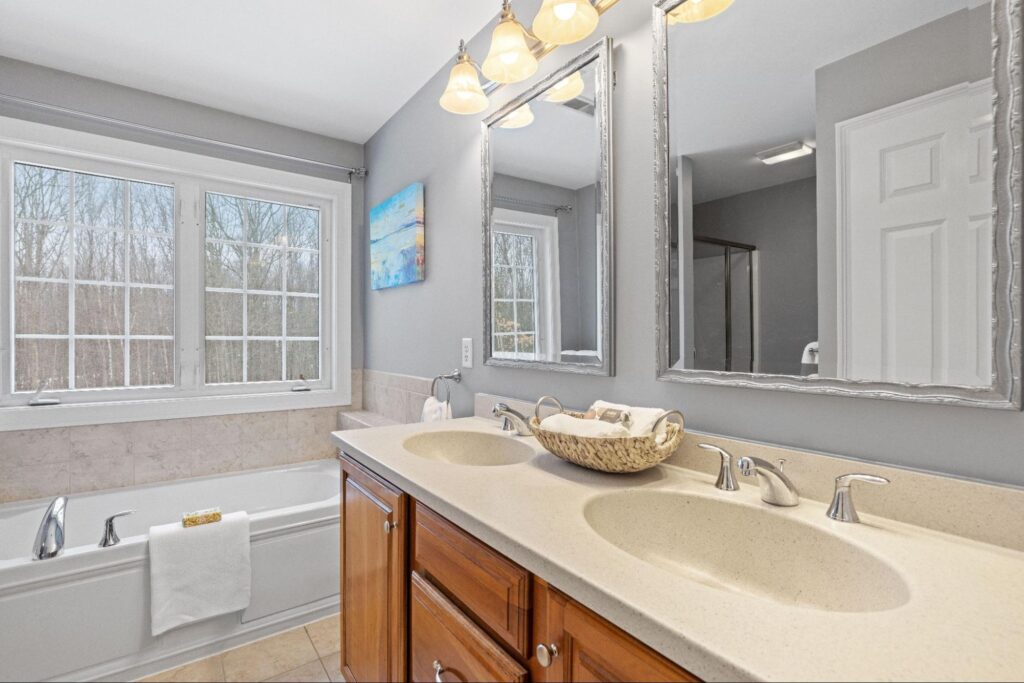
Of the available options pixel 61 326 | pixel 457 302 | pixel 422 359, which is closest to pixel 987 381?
pixel 457 302

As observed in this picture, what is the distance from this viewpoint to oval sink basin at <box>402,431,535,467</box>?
4.84 feet

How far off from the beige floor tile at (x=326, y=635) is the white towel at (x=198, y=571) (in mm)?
308

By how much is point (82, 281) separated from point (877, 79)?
314 cm

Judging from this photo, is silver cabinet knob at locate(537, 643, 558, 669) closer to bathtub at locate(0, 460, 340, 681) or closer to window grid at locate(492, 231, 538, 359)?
window grid at locate(492, 231, 538, 359)

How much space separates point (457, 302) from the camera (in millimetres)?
2084

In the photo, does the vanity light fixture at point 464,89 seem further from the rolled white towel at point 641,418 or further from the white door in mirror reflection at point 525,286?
the rolled white towel at point 641,418

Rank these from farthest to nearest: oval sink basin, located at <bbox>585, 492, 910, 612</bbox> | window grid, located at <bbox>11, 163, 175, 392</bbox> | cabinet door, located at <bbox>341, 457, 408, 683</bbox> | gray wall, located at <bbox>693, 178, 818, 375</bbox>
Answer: window grid, located at <bbox>11, 163, 175, 392</bbox> < cabinet door, located at <bbox>341, 457, 408, 683</bbox> < gray wall, located at <bbox>693, 178, 818, 375</bbox> < oval sink basin, located at <bbox>585, 492, 910, 612</bbox>

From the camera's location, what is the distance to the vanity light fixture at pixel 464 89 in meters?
1.59

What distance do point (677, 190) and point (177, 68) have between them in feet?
7.83

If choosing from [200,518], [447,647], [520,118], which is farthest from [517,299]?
[200,518]

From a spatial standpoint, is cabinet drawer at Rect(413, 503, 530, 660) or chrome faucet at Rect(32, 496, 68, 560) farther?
chrome faucet at Rect(32, 496, 68, 560)

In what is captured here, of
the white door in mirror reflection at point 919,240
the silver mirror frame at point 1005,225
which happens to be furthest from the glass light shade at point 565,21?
the silver mirror frame at point 1005,225

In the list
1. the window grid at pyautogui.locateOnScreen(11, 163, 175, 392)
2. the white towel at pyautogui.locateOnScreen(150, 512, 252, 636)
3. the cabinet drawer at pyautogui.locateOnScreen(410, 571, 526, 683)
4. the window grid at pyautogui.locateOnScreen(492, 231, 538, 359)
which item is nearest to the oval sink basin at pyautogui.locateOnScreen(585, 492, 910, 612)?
the cabinet drawer at pyautogui.locateOnScreen(410, 571, 526, 683)

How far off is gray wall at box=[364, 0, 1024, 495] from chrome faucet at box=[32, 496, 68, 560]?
1.42 metres
